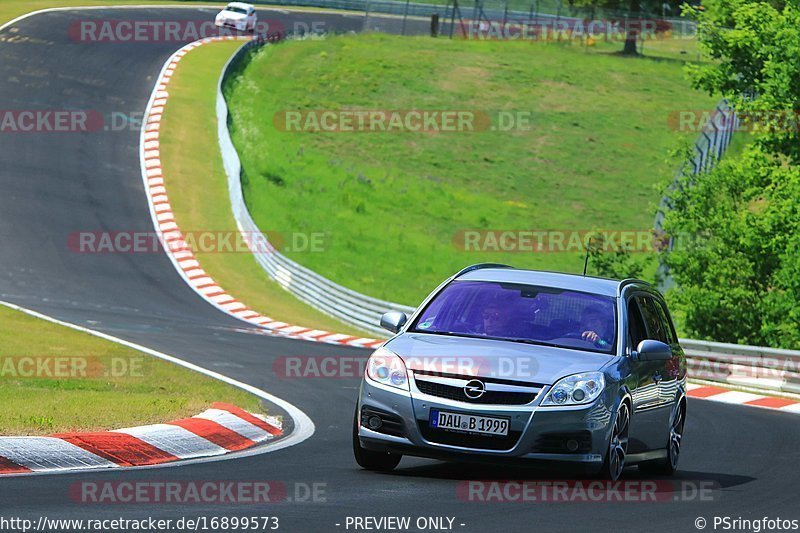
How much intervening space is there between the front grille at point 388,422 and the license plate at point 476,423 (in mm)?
341

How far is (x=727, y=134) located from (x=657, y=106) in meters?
20.0

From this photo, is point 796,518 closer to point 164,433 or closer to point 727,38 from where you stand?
point 164,433

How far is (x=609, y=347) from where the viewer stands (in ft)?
34.5

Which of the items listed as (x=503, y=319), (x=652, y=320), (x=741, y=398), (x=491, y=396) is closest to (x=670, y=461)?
(x=652, y=320)

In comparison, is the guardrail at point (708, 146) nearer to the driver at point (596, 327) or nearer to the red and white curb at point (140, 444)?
the red and white curb at point (140, 444)

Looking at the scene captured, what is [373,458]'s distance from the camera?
10359 millimetres

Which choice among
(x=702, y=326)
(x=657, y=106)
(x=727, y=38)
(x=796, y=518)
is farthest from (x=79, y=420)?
(x=657, y=106)

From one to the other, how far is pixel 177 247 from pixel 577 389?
26517 mm

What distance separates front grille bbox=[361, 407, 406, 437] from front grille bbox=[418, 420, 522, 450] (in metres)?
0.18

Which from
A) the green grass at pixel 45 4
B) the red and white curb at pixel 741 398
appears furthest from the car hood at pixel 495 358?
the green grass at pixel 45 4

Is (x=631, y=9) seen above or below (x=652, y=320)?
above

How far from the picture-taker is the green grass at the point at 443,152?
142 feet

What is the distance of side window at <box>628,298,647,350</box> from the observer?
1100cm

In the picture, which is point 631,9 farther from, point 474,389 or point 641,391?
point 474,389
